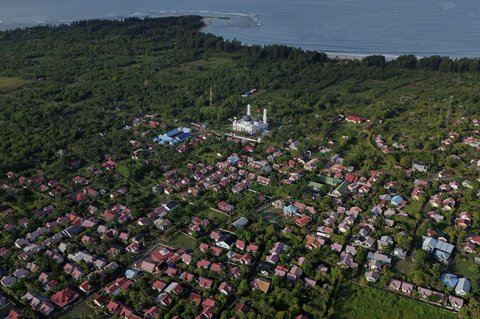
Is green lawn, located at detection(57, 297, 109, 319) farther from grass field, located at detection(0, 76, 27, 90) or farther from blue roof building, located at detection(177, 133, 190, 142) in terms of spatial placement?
grass field, located at detection(0, 76, 27, 90)

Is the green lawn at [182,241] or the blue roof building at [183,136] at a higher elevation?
the blue roof building at [183,136]

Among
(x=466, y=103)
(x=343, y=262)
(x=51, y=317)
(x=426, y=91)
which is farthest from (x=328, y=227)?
(x=426, y=91)

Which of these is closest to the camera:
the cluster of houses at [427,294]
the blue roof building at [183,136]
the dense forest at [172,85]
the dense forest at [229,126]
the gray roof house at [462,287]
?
the cluster of houses at [427,294]

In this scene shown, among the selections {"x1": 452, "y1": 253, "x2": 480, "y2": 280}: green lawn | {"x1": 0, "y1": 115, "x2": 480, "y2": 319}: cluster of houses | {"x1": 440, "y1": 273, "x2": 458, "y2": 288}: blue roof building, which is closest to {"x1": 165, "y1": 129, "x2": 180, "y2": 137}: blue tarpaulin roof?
{"x1": 0, "y1": 115, "x2": 480, "y2": 319}: cluster of houses

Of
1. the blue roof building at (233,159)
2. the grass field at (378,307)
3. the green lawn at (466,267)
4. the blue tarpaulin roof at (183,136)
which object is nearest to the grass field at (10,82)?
the blue tarpaulin roof at (183,136)

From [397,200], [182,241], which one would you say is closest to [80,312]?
[182,241]

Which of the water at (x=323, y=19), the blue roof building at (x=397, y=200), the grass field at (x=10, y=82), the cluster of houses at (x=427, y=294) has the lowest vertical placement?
the cluster of houses at (x=427, y=294)

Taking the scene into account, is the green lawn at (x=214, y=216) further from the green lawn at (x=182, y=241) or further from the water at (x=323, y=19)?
the water at (x=323, y=19)
